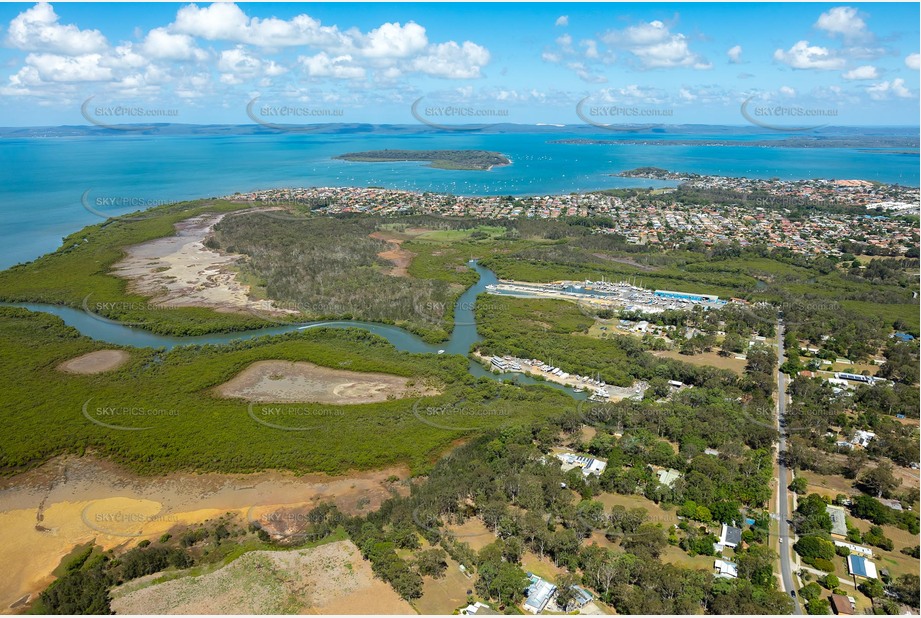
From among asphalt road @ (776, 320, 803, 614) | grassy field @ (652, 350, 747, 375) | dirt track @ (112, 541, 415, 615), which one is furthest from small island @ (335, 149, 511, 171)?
dirt track @ (112, 541, 415, 615)

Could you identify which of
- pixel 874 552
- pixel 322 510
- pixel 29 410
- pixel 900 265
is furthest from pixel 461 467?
pixel 900 265

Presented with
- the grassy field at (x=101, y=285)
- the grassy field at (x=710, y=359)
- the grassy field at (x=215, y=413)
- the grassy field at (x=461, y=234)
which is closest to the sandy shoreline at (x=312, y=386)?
the grassy field at (x=215, y=413)

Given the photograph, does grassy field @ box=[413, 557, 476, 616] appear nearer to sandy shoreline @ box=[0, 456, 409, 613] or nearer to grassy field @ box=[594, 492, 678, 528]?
sandy shoreline @ box=[0, 456, 409, 613]

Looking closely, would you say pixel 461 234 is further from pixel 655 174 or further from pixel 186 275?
pixel 655 174

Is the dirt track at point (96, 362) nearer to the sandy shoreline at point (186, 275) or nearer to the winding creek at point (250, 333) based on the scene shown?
the winding creek at point (250, 333)

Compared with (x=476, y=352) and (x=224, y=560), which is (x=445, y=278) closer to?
(x=476, y=352)
